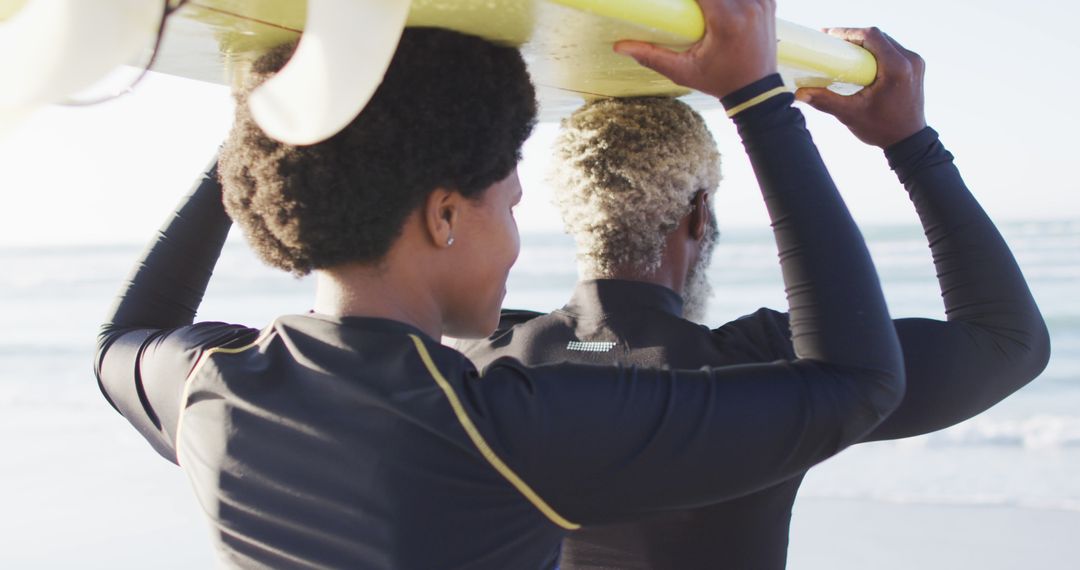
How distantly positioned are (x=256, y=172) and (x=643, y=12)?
52 cm

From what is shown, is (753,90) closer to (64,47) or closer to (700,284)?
(64,47)

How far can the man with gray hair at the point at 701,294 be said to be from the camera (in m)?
1.63

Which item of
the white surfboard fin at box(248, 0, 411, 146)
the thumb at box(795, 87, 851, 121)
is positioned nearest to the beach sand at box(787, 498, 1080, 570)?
the thumb at box(795, 87, 851, 121)

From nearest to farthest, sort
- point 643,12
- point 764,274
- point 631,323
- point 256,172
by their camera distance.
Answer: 1. point 643,12
2. point 256,172
3. point 631,323
4. point 764,274

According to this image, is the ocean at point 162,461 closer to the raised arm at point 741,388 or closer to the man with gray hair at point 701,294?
the man with gray hair at point 701,294

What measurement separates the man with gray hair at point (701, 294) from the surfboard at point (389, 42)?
105 millimetres

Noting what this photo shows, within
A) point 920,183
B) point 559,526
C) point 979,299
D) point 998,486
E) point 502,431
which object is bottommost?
point 998,486

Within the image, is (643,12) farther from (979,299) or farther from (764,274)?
(764,274)

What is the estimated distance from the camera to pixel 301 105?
3.39 feet

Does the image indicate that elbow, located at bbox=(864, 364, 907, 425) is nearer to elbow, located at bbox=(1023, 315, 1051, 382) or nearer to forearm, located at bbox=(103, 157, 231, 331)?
elbow, located at bbox=(1023, 315, 1051, 382)

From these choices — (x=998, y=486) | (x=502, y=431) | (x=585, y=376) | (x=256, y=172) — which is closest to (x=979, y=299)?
(x=585, y=376)

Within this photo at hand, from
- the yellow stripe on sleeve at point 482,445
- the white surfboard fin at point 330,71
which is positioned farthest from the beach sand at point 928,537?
the white surfboard fin at point 330,71

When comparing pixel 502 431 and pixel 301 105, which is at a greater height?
pixel 301 105

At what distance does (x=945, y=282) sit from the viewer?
Result: 5.63 feet
